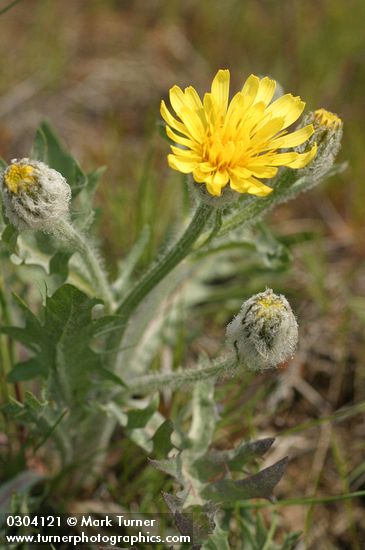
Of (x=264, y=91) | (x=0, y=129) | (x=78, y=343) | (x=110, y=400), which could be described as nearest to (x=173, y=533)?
(x=110, y=400)

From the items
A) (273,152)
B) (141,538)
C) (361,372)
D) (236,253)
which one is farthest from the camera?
(236,253)

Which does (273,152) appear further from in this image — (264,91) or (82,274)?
(82,274)

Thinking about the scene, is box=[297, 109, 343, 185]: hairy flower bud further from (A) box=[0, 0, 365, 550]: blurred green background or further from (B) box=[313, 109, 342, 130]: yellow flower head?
(A) box=[0, 0, 365, 550]: blurred green background

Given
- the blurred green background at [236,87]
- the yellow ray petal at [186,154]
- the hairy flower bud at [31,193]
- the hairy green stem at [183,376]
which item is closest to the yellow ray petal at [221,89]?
the yellow ray petal at [186,154]

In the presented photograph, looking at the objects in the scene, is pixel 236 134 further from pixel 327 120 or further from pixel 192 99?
pixel 327 120

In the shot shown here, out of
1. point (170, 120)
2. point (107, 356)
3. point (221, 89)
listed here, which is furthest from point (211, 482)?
point (221, 89)

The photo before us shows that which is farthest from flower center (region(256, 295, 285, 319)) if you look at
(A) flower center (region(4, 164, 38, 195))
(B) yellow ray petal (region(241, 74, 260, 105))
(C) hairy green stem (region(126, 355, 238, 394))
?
(A) flower center (region(4, 164, 38, 195))

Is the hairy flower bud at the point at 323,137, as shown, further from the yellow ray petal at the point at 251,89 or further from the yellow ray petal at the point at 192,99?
the yellow ray petal at the point at 192,99
